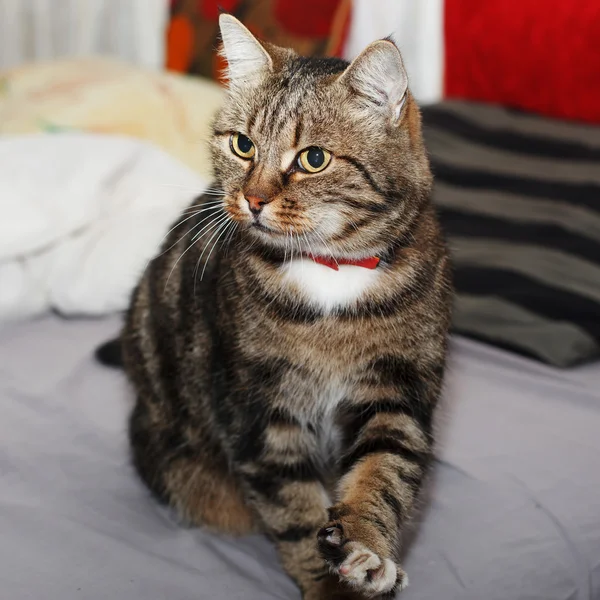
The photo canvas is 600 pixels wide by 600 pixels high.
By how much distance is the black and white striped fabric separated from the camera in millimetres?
1510

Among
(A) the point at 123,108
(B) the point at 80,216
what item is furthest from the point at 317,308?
(A) the point at 123,108

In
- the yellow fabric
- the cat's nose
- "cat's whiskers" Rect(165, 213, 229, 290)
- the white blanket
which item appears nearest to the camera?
the cat's nose

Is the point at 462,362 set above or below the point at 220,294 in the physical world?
below

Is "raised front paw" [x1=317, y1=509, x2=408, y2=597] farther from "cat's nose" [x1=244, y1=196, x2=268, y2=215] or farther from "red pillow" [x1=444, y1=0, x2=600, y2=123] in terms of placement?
"red pillow" [x1=444, y1=0, x2=600, y2=123]

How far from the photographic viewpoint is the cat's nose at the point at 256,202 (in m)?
1.04

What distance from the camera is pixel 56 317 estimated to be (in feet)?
5.64

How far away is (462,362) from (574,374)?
19 centimetres

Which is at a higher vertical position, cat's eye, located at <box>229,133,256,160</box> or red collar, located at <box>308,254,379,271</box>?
cat's eye, located at <box>229,133,256,160</box>

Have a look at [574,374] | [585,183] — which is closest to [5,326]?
[574,374]

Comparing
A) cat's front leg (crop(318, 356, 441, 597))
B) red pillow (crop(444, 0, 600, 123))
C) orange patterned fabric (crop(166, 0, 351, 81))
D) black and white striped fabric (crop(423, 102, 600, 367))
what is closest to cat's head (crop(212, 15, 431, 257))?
cat's front leg (crop(318, 356, 441, 597))

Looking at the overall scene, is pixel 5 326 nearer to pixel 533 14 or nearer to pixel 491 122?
pixel 491 122

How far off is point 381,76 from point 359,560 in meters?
0.58

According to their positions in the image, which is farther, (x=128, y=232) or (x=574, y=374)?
(x=128, y=232)

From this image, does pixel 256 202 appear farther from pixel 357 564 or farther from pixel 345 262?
pixel 357 564
